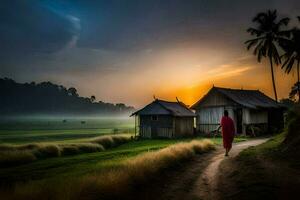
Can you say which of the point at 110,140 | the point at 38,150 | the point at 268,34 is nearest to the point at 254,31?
the point at 268,34

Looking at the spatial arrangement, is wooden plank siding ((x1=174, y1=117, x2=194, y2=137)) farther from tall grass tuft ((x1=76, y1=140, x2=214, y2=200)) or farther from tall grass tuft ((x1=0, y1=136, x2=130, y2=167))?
tall grass tuft ((x1=76, y1=140, x2=214, y2=200))

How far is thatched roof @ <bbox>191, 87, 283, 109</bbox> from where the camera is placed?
4161 cm

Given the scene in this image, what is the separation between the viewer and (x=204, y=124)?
148 feet

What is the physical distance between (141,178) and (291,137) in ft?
33.0

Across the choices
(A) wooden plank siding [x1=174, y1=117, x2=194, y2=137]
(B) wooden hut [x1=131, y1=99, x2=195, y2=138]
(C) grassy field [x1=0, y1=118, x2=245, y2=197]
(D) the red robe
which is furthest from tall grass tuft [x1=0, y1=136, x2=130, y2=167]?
(D) the red robe

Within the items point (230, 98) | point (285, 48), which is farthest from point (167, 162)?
point (285, 48)

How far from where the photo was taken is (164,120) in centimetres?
4512

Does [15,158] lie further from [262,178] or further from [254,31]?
[254,31]

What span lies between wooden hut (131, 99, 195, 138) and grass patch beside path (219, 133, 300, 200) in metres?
30.3

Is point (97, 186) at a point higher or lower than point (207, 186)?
higher

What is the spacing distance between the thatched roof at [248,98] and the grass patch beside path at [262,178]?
2780cm

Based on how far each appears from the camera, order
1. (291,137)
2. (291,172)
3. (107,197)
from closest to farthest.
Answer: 1. (107,197)
2. (291,172)
3. (291,137)

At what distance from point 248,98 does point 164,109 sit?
12.4 metres

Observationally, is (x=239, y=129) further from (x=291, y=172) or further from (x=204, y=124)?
(x=291, y=172)
